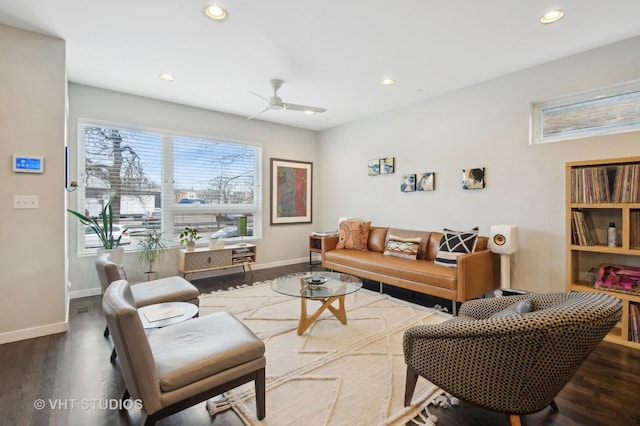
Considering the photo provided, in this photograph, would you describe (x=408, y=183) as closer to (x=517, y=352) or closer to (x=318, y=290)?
(x=318, y=290)

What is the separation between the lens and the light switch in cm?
272

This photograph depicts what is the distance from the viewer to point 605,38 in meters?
2.81

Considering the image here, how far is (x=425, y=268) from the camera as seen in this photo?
3.56 m

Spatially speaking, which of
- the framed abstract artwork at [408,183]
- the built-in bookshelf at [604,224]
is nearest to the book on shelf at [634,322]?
the built-in bookshelf at [604,224]

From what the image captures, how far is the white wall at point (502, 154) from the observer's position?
307 centimetres

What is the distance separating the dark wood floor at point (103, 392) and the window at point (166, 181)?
6.38 ft

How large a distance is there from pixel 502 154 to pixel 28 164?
5.09 m

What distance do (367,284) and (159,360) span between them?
3.44 m

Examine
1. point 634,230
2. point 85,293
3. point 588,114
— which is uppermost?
point 588,114

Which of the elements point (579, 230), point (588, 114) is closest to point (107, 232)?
point (579, 230)

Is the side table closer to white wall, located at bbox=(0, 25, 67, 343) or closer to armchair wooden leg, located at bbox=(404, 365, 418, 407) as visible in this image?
armchair wooden leg, located at bbox=(404, 365, 418, 407)

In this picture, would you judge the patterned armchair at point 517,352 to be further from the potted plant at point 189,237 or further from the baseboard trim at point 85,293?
the baseboard trim at point 85,293

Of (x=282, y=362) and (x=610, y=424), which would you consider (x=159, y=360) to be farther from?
(x=610, y=424)

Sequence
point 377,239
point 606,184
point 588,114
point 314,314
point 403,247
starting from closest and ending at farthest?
point 606,184
point 314,314
point 588,114
point 403,247
point 377,239
